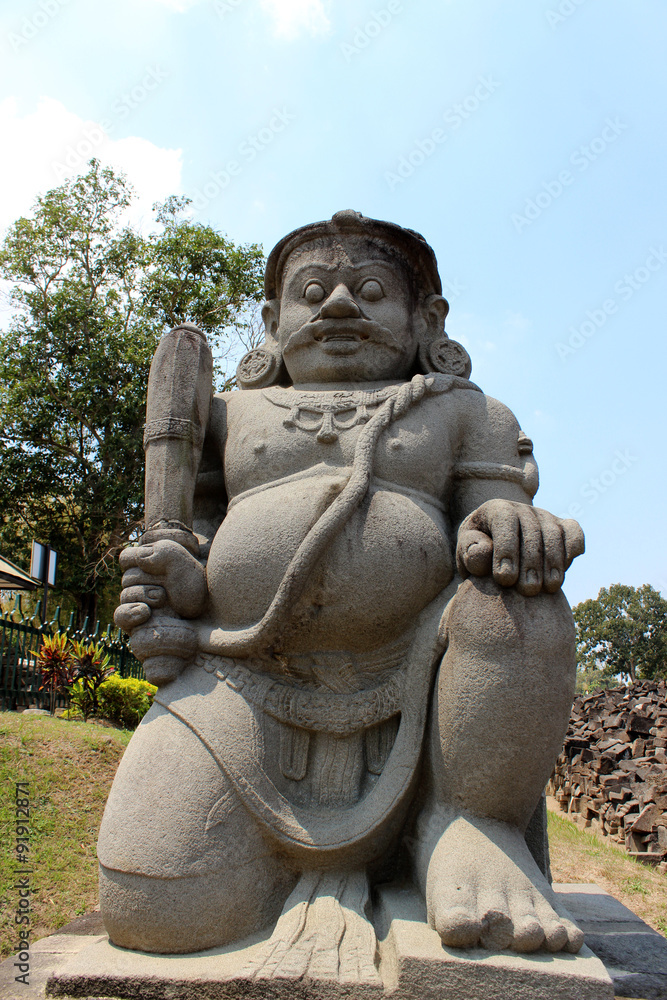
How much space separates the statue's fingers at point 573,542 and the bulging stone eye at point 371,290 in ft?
4.77

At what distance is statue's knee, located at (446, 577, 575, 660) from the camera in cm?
225

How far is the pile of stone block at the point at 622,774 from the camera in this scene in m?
6.96

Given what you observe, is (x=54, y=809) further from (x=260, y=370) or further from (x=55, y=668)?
(x=55, y=668)

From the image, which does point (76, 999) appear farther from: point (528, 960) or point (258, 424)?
point (258, 424)

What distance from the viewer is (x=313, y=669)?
262 cm

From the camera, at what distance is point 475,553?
2.28 m

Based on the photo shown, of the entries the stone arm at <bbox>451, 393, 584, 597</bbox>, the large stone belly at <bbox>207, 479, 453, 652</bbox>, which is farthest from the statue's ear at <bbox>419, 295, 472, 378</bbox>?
the stone arm at <bbox>451, 393, 584, 597</bbox>

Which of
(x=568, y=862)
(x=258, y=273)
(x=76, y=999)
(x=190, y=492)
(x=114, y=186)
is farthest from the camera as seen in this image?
(x=114, y=186)

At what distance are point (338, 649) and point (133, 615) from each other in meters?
0.76

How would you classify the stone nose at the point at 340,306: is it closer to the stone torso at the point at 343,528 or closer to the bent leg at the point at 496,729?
the stone torso at the point at 343,528

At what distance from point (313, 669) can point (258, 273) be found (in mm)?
13723

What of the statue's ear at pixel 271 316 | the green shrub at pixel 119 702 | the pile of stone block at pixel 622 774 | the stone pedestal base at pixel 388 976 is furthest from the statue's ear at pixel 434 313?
the green shrub at pixel 119 702

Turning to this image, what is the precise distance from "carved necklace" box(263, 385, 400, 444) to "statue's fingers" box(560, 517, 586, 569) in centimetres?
97

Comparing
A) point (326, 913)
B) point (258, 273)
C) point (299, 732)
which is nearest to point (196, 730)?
point (299, 732)
